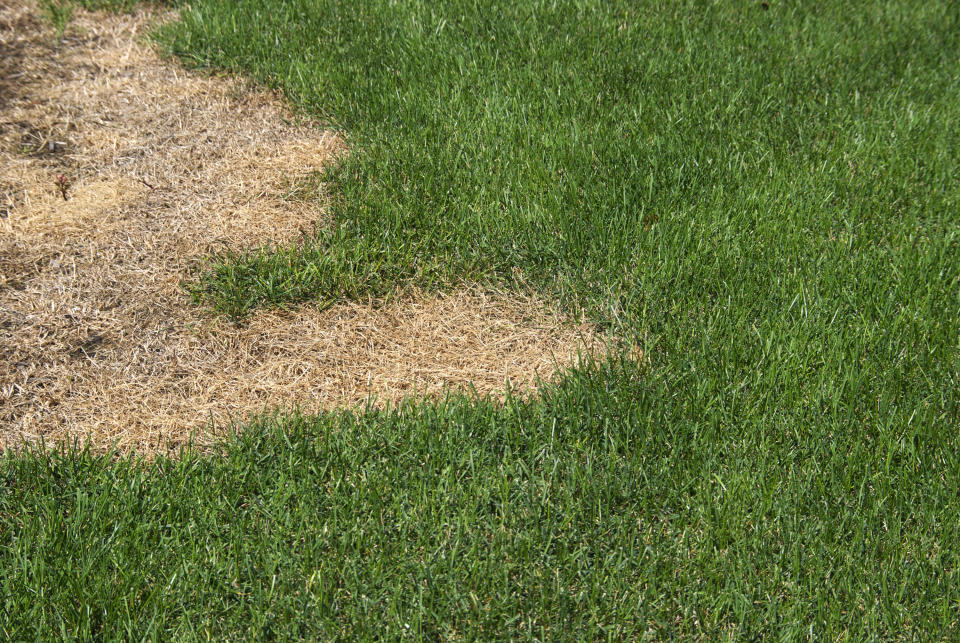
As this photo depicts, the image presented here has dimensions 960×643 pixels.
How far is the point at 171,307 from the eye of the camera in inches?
135

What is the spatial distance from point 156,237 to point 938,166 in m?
3.58

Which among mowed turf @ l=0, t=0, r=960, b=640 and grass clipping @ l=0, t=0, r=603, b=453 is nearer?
mowed turf @ l=0, t=0, r=960, b=640

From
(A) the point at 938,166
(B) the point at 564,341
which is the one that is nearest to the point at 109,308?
(B) the point at 564,341

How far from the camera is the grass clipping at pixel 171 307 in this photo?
3113mm

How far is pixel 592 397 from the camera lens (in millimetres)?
3031

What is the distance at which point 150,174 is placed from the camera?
13.1 feet

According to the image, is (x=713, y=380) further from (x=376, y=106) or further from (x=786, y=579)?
(x=376, y=106)

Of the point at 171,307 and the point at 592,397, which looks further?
the point at 171,307

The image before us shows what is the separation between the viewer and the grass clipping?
311 cm

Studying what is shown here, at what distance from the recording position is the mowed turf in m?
2.44

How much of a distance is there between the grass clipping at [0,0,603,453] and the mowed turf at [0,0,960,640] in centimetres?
16

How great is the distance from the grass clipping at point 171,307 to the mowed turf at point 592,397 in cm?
16

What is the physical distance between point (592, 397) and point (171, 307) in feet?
5.39

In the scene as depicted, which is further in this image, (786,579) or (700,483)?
(700,483)
